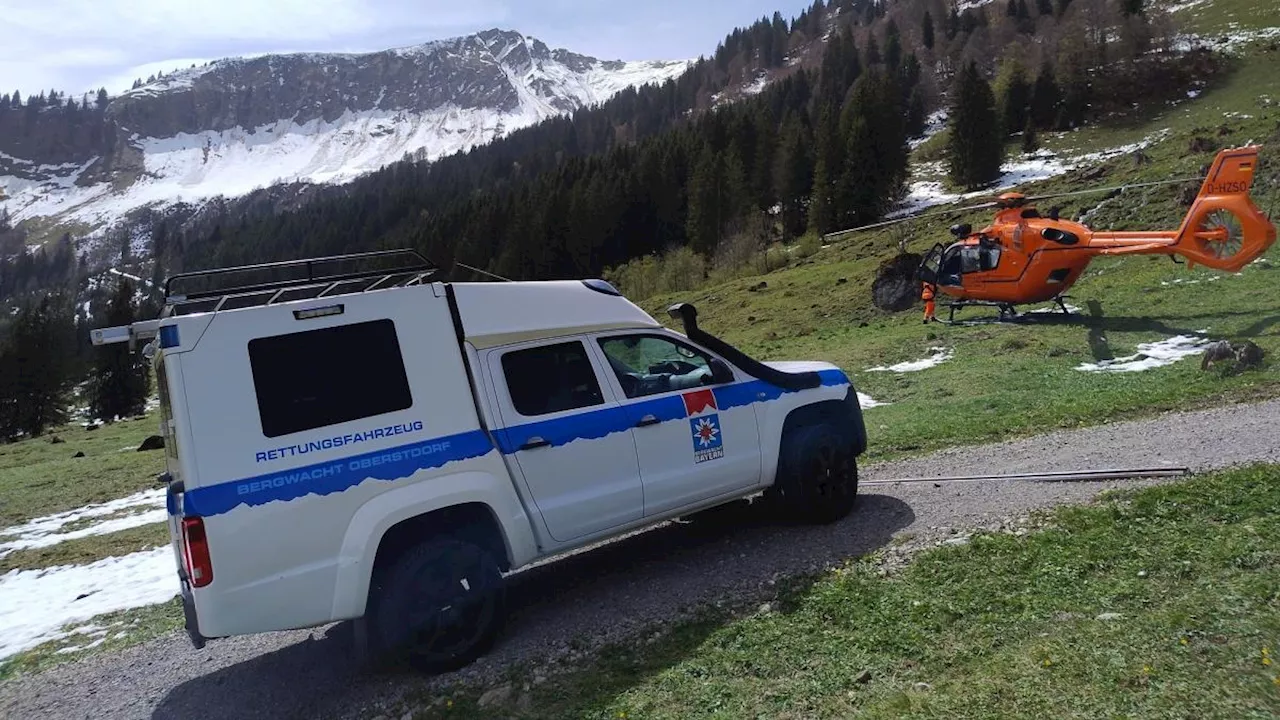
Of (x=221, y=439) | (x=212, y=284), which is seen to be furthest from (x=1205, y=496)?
(x=212, y=284)

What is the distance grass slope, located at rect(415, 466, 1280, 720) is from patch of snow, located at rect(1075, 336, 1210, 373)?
9948 mm

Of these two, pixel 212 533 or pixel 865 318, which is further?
pixel 865 318

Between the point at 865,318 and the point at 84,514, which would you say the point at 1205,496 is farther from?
the point at 865,318

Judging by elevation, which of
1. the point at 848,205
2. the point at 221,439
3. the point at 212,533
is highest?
the point at 848,205

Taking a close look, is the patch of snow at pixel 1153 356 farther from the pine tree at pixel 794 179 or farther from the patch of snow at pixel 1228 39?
the patch of snow at pixel 1228 39

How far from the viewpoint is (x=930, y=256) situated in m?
25.7

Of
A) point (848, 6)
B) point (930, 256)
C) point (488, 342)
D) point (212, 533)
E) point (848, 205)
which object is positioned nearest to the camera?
point (212, 533)

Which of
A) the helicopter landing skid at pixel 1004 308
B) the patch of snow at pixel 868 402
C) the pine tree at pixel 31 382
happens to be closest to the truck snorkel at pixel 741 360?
the patch of snow at pixel 868 402

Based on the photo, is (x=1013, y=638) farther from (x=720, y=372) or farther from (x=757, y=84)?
A: (x=757, y=84)

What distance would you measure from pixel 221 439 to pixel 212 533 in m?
0.57

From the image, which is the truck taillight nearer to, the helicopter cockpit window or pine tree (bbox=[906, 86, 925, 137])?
the helicopter cockpit window

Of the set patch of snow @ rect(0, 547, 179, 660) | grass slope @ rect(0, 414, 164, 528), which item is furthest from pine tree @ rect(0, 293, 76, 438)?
patch of snow @ rect(0, 547, 179, 660)

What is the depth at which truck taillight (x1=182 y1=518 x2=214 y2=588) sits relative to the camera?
4.84 metres

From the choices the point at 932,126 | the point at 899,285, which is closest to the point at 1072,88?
the point at 932,126
